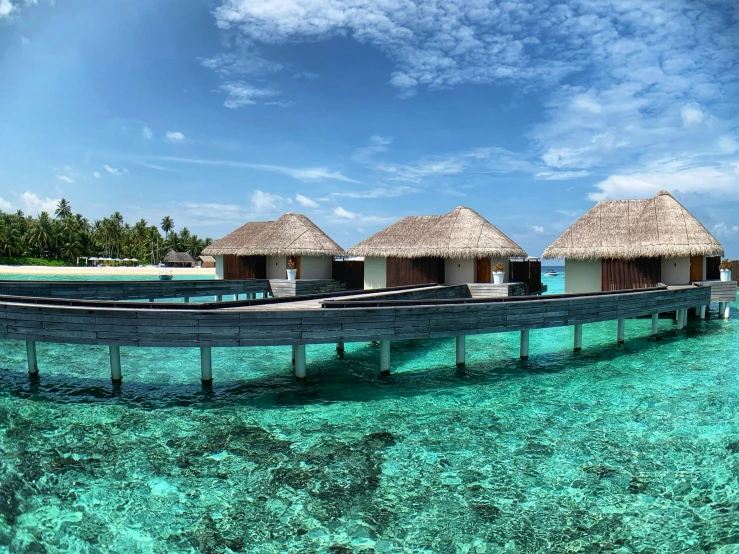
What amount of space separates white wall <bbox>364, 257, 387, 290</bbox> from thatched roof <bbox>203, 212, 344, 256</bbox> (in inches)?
64.0

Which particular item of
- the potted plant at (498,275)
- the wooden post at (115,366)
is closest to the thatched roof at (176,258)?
the potted plant at (498,275)

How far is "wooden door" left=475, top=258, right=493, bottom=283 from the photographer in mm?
22094

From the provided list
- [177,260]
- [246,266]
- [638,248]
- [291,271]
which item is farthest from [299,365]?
[177,260]

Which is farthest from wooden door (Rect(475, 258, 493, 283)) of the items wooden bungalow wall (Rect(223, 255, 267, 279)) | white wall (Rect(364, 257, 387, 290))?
wooden bungalow wall (Rect(223, 255, 267, 279))

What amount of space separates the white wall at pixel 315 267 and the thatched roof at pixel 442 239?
7.22ft

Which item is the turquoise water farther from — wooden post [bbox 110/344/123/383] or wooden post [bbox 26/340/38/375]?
wooden post [bbox 26/340/38/375]

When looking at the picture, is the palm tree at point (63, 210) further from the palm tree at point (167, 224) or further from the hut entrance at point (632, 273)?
the hut entrance at point (632, 273)

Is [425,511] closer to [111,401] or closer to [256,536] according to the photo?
[256,536]

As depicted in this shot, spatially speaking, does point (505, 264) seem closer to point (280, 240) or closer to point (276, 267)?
point (280, 240)

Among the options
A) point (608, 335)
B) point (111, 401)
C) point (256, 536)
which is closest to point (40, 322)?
point (111, 401)

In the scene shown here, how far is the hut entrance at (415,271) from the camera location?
22.3 metres

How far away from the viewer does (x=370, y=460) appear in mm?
6082

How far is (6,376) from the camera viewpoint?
10.3 meters

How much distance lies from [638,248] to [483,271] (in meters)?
6.34
